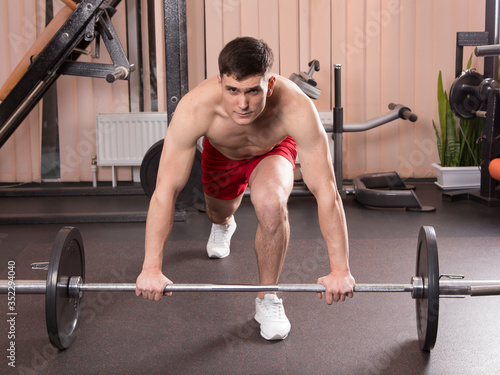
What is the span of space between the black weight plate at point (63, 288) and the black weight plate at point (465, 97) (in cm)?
276

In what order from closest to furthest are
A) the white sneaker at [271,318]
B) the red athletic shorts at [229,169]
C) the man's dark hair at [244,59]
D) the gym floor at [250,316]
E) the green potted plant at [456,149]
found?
1. the man's dark hair at [244,59]
2. the gym floor at [250,316]
3. the white sneaker at [271,318]
4. the red athletic shorts at [229,169]
5. the green potted plant at [456,149]

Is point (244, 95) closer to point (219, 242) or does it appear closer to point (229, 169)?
point (229, 169)

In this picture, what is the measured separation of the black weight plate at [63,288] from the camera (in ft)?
5.58

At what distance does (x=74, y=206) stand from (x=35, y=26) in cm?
144

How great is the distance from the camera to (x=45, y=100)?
4551 mm

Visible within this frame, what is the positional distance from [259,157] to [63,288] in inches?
32.1

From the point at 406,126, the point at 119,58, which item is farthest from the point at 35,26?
the point at 406,126

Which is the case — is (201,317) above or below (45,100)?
below

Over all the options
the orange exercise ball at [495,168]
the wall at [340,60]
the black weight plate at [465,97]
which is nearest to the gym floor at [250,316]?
the orange exercise ball at [495,168]

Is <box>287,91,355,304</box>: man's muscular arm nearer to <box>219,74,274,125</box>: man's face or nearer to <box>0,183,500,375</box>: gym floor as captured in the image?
<box>219,74,274,125</box>: man's face

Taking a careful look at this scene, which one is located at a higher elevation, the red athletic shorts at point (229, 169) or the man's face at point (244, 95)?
the man's face at point (244, 95)

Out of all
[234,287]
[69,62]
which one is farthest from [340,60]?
[234,287]

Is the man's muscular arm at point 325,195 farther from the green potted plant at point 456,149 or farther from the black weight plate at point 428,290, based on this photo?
the green potted plant at point 456,149

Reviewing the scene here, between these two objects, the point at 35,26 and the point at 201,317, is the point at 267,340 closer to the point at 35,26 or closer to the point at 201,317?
the point at 201,317
